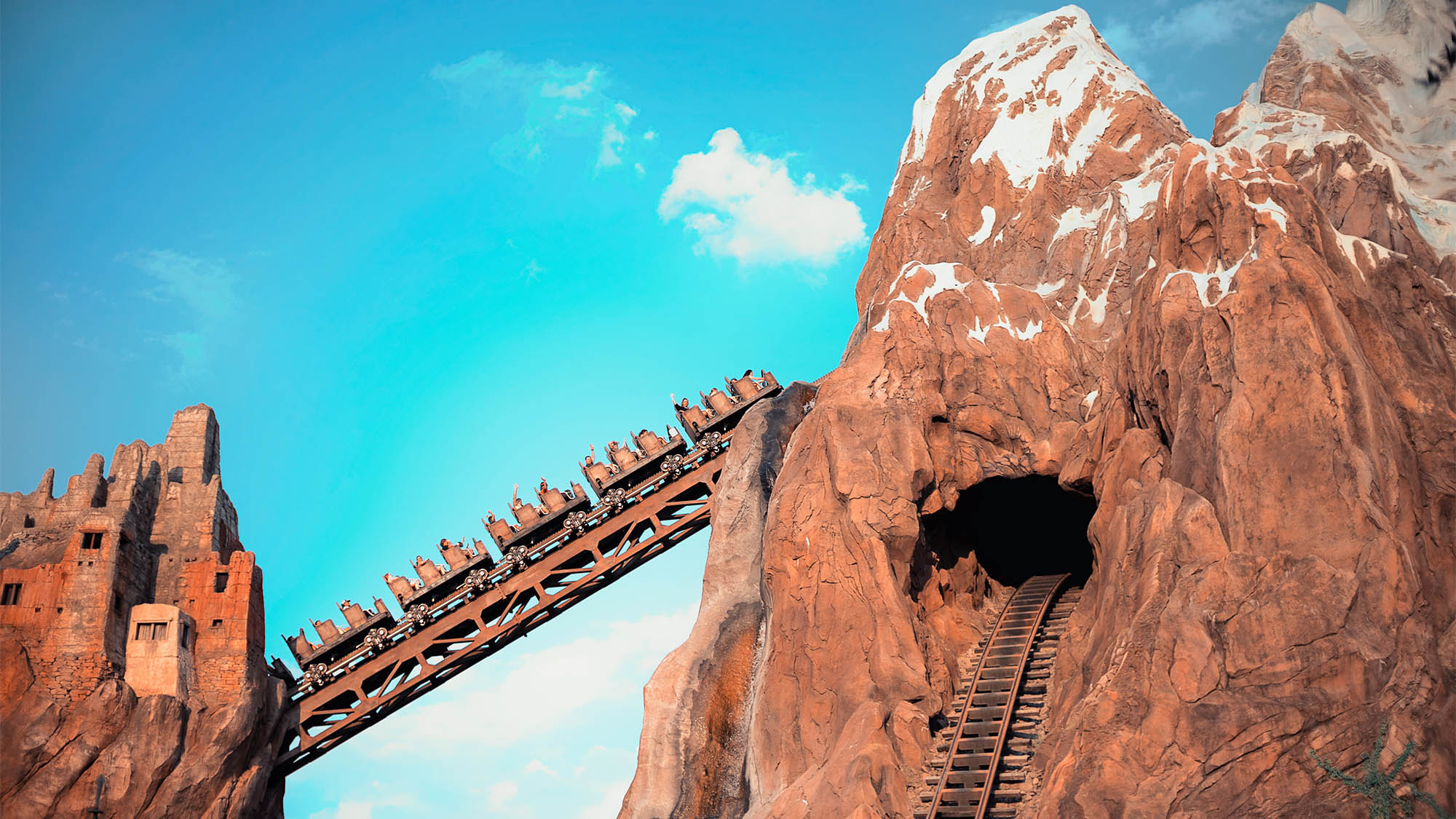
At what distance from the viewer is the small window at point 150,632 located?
3459 centimetres

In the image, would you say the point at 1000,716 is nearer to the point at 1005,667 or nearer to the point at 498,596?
the point at 1005,667

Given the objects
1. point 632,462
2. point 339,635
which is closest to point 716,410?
point 632,462

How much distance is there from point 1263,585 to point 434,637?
2538cm

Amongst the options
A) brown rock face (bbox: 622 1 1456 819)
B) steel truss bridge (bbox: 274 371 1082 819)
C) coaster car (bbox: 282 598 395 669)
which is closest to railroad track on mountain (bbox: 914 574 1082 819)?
brown rock face (bbox: 622 1 1456 819)

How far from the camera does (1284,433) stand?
2011 cm

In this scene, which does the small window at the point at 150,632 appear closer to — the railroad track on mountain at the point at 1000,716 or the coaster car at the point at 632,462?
the coaster car at the point at 632,462

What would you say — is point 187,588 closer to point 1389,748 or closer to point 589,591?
point 589,591

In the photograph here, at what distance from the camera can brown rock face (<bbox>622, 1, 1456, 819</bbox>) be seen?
1833cm

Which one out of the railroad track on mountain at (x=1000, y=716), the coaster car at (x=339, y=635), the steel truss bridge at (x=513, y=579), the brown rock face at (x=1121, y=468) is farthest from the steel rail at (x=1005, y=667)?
the coaster car at (x=339, y=635)

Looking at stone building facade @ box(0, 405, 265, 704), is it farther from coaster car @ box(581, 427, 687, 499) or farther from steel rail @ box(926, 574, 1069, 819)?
steel rail @ box(926, 574, 1069, 819)

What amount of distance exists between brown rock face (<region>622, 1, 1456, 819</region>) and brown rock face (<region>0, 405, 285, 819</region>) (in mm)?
13204

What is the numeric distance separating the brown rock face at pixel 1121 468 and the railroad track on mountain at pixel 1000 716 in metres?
0.55

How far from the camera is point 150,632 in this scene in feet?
114

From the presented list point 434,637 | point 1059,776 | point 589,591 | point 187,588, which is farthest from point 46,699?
point 1059,776
